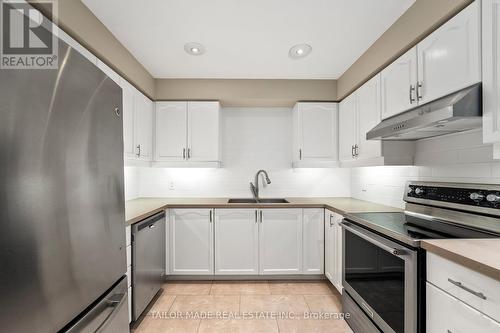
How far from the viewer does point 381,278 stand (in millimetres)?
1550

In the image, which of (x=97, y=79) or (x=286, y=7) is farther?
(x=286, y=7)

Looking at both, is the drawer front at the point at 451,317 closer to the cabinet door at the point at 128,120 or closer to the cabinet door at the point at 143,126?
the cabinet door at the point at 128,120

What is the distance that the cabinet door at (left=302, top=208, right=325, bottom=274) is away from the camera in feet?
8.64

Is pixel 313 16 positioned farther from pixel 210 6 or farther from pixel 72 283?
pixel 72 283

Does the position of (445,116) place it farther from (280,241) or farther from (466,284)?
(280,241)

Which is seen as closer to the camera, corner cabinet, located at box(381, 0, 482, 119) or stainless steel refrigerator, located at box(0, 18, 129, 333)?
stainless steel refrigerator, located at box(0, 18, 129, 333)

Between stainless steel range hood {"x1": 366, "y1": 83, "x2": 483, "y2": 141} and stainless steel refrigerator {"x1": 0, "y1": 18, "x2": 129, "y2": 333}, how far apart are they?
164cm

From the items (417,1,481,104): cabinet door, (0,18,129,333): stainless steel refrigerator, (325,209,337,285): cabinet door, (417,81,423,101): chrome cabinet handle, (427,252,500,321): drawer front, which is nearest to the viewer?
(0,18,129,333): stainless steel refrigerator

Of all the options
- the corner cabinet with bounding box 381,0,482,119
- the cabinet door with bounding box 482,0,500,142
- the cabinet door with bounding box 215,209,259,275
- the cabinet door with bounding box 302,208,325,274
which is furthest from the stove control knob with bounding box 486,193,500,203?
the cabinet door with bounding box 215,209,259,275

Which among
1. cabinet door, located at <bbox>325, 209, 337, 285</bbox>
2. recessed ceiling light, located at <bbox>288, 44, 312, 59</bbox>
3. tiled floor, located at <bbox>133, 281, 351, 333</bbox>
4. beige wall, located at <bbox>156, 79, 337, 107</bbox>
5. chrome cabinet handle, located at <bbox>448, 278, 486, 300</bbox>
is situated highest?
recessed ceiling light, located at <bbox>288, 44, 312, 59</bbox>

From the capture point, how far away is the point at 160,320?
2.02m

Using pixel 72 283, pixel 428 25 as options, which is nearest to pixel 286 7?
pixel 428 25

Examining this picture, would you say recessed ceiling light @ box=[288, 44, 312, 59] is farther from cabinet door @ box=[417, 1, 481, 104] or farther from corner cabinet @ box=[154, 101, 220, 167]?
corner cabinet @ box=[154, 101, 220, 167]

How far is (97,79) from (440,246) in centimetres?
167
